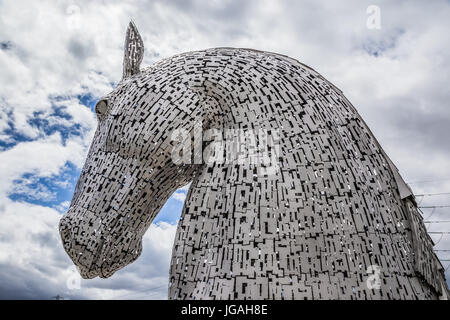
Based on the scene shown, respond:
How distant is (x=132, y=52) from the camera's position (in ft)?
8.21

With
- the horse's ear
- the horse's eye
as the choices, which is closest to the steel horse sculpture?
the horse's eye

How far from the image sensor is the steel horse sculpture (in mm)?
1484

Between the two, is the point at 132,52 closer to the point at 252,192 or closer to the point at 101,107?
the point at 101,107

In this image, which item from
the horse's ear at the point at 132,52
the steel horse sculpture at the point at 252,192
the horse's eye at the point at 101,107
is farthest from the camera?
the horse's ear at the point at 132,52

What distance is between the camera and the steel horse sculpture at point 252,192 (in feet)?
4.87

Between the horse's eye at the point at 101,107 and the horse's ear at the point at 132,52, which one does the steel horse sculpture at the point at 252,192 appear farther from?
the horse's ear at the point at 132,52

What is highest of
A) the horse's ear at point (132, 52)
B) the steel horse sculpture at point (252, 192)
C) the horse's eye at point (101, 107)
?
the horse's ear at point (132, 52)

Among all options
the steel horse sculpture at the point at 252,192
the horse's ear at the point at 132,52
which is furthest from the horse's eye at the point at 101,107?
the horse's ear at the point at 132,52

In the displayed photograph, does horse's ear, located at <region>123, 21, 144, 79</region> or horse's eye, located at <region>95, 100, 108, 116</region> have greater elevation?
horse's ear, located at <region>123, 21, 144, 79</region>

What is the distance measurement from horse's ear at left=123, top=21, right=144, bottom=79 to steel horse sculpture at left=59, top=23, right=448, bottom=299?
22cm

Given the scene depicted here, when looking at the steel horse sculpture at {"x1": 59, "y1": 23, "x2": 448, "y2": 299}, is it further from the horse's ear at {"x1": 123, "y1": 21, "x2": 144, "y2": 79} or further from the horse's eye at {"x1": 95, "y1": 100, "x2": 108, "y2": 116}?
the horse's ear at {"x1": 123, "y1": 21, "x2": 144, "y2": 79}

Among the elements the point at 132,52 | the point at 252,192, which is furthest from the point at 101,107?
the point at 252,192

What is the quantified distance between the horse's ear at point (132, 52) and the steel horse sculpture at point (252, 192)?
8.7 inches
